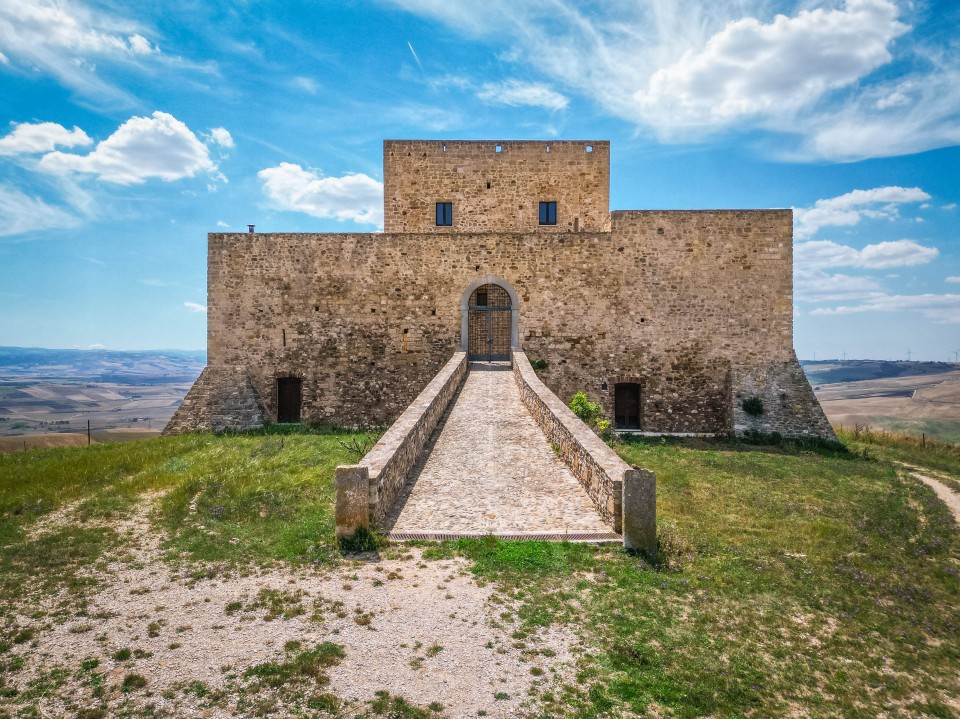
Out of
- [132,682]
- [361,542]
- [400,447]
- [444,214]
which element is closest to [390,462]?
[400,447]

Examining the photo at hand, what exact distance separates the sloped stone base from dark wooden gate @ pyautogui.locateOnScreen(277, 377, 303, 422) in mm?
696

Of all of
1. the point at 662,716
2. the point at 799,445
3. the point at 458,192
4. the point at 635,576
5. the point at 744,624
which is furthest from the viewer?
the point at 458,192

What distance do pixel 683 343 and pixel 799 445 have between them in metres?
4.52

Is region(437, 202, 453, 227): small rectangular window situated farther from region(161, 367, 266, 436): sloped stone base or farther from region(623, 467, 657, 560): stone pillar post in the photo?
region(623, 467, 657, 560): stone pillar post

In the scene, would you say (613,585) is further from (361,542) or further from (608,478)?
(361,542)

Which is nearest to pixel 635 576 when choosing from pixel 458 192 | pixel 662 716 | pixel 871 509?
pixel 662 716

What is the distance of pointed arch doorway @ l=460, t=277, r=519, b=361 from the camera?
669 inches

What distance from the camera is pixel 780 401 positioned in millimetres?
16672

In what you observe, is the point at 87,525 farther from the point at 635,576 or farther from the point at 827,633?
the point at 827,633

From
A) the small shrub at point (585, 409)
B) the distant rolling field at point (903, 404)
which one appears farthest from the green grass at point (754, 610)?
the distant rolling field at point (903, 404)

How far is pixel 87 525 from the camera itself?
7.73 meters

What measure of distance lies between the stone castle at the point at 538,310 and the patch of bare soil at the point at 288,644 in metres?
11.4

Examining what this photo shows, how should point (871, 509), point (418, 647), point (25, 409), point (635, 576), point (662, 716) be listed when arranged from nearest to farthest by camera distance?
point (662, 716)
point (418, 647)
point (635, 576)
point (871, 509)
point (25, 409)

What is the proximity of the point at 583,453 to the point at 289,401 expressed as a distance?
478 inches
